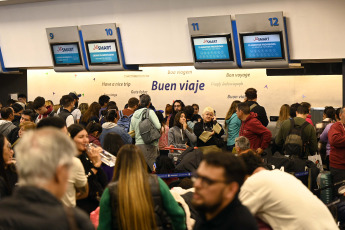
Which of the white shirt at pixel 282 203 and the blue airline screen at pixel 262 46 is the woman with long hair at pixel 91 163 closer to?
the white shirt at pixel 282 203

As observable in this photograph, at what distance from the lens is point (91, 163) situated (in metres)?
4.89

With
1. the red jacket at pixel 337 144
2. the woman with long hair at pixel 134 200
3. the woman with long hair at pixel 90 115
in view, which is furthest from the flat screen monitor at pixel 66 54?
the woman with long hair at pixel 134 200

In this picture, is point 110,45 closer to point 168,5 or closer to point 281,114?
point 168,5

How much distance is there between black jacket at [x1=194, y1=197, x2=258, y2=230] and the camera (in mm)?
2611

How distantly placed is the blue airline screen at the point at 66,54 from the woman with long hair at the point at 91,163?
630cm

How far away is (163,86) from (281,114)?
3787 millimetres

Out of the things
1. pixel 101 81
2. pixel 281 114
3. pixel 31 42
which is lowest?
pixel 281 114

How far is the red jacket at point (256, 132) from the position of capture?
25.5 ft

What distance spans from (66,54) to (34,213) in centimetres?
925

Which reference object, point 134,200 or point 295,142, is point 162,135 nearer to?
point 295,142

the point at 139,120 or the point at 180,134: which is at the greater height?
the point at 139,120

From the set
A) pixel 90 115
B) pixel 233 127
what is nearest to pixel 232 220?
pixel 233 127

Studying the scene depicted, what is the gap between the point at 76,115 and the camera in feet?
31.1

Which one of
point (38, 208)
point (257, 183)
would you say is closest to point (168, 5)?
point (257, 183)
